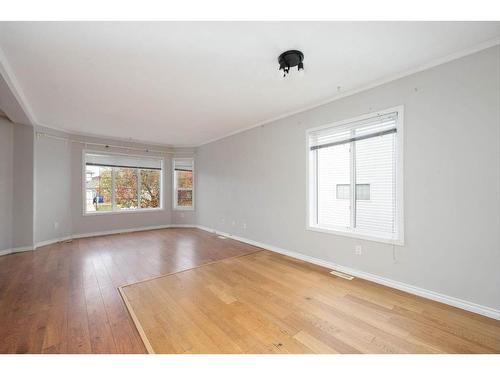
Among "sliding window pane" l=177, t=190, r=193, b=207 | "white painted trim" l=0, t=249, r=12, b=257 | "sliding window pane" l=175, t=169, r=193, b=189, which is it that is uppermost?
"sliding window pane" l=175, t=169, r=193, b=189

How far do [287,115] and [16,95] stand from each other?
150 inches

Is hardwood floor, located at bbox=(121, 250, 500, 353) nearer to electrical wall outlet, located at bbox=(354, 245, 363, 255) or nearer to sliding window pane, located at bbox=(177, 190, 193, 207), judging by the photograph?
electrical wall outlet, located at bbox=(354, 245, 363, 255)

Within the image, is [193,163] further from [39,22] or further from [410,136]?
[410,136]

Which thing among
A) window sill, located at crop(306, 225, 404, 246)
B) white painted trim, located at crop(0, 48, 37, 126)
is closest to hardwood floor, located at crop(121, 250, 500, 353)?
window sill, located at crop(306, 225, 404, 246)

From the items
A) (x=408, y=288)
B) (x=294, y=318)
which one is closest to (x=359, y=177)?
(x=408, y=288)

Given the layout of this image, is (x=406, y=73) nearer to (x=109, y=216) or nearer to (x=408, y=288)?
(x=408, y=288)

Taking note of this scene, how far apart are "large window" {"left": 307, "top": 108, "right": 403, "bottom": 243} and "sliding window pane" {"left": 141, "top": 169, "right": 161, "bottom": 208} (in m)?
4.69

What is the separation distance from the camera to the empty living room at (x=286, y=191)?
5.18 ft

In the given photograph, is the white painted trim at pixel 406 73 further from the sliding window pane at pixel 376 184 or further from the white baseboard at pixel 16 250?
the white baseboard at pixel 16 250

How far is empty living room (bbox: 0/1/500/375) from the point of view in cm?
158

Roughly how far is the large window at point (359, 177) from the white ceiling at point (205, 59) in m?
0.55

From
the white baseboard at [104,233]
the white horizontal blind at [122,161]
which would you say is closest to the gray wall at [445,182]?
the white baseboard at [104,233]

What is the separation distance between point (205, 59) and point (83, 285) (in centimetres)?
295

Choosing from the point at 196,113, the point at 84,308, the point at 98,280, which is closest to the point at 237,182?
the point at 196,113
